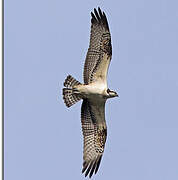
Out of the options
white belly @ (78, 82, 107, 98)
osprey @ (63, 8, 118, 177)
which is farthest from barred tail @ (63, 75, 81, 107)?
white belly @ (78, 82, 107, 98)

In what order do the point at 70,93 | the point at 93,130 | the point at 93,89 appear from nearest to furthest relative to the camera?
the point at 93,89 < the point at 70,93 < the point at 93,130

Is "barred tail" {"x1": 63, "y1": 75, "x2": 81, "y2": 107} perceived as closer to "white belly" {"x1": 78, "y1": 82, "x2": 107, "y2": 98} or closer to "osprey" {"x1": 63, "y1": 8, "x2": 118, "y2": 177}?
"osprey" {"x1": 63, "y1": 8, "x2": 118, "y2": 177}

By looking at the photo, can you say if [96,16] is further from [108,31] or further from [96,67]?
[96,67]

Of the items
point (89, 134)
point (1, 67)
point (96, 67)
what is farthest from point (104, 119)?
point (1, 67)

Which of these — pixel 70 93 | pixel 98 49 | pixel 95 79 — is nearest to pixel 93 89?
pixel 95 79

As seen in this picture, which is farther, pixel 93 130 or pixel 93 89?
pixel 93 130

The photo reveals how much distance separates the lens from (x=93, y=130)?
13766 mm

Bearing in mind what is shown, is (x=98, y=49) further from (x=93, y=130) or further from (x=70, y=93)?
(x=93, y=130)

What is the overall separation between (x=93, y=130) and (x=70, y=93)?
1.32 m

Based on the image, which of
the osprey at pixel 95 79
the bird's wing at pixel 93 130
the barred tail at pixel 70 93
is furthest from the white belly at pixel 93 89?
the bird's wing at pixel 93 130

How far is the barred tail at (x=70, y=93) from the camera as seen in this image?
13023 mm

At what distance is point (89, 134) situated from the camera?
13.7 meters

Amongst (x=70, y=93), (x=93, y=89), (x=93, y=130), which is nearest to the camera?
(x=93, y=89)

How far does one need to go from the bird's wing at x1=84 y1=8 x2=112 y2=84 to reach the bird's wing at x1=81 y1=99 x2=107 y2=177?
2.85ft
